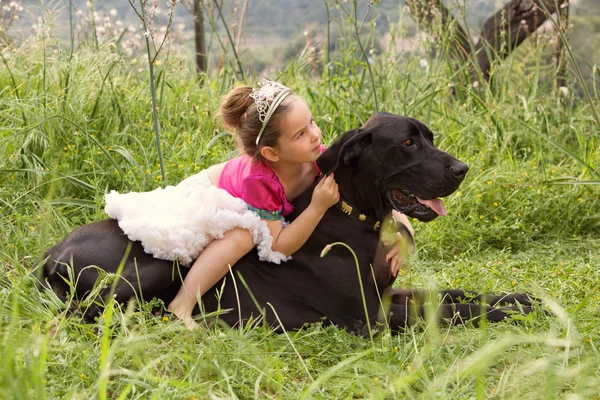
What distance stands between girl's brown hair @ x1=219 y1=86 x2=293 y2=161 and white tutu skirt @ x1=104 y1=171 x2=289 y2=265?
21cm

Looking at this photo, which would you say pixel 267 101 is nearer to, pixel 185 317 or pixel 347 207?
pixel 347 207

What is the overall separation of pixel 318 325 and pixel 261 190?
56 centimetres

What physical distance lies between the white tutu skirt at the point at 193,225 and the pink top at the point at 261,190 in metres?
0.04

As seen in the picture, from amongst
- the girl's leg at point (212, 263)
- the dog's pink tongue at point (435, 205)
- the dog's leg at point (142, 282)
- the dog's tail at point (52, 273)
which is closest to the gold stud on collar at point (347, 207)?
the dog's pink tongue at point (435, 205)

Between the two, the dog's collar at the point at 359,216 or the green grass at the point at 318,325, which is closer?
the green grass at the point at 318,325

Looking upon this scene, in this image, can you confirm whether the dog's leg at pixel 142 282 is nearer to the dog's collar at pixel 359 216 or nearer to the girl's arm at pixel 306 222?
the girl's arm at pixel 306 222

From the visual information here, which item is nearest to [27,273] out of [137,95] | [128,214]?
[128,214]

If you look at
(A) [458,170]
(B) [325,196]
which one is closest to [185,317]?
(B) [325,196]

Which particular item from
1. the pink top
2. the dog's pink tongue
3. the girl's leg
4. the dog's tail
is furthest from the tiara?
the dog's tail

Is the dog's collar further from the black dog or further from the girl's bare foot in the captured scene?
the girl's bare foot

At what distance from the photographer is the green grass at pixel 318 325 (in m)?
2.20

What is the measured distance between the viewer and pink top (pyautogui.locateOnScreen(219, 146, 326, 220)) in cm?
285

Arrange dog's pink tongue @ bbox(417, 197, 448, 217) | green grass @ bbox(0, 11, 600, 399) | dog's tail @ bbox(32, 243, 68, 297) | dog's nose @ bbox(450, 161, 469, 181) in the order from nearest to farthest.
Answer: green grass @ bbox(0, 11, 600, 399) < dog's nose @ bbox(450, 161, 469, 181) < dog's pink tongue @ bbox(417, 197, 448, 217) < dog's tail @ bbox(32, 243, 68, 297)

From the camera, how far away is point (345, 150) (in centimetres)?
278
